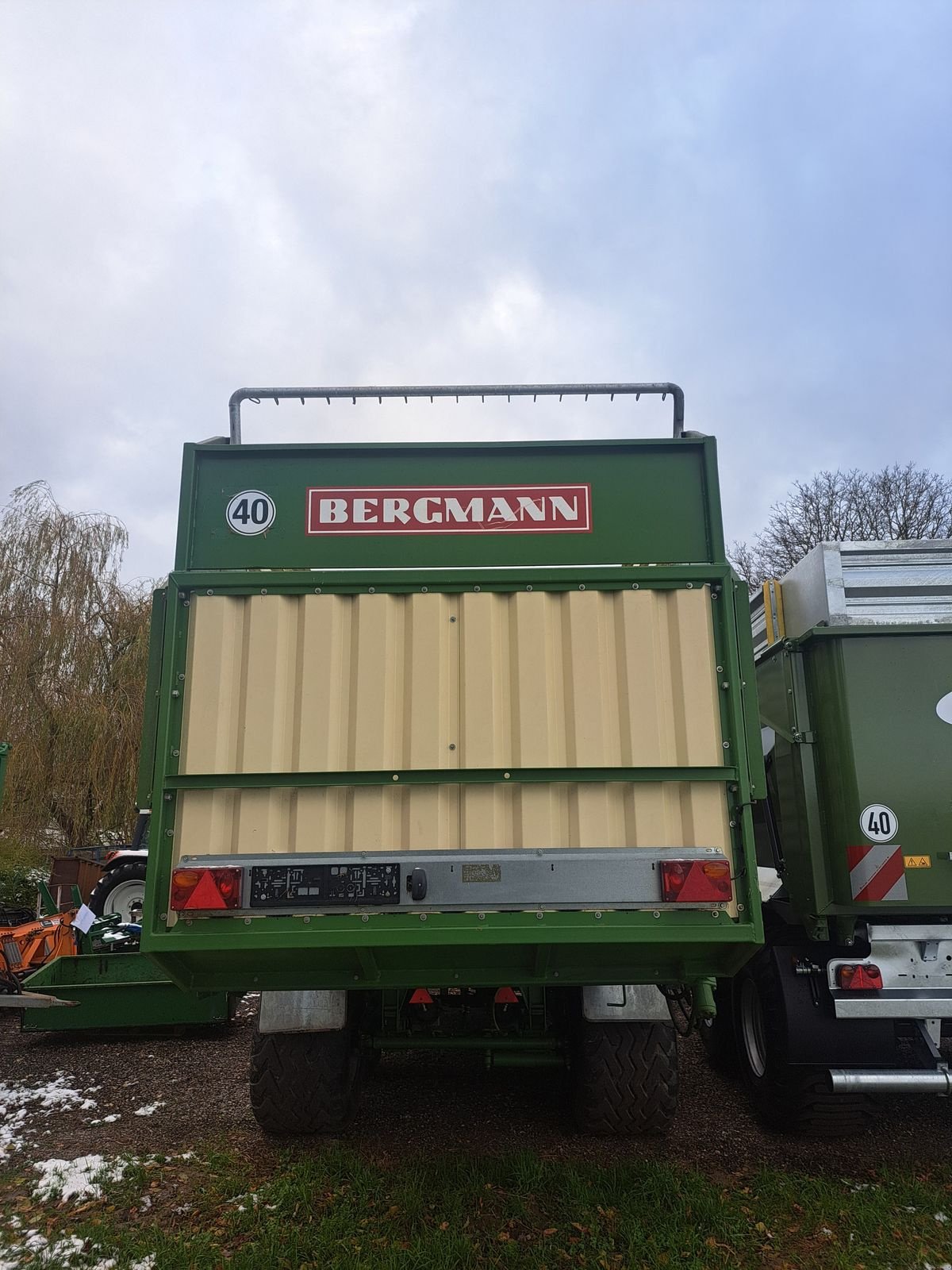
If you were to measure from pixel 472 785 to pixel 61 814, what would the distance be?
45.8 feet

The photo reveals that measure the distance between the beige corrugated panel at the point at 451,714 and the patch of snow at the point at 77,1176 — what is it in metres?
1.93

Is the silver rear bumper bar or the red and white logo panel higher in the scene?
the red and white logo panel

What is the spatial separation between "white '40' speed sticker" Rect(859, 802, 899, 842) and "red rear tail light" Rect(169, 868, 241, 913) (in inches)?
121

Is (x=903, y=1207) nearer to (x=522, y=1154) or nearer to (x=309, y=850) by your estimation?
(x=522, y=1154)

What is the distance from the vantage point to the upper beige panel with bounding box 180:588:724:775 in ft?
11.1

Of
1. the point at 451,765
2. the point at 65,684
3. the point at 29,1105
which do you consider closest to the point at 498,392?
the point at 451,765

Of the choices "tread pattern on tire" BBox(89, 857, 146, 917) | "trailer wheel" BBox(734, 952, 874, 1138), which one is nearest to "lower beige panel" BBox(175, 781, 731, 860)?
"trailer wheel" BBox(734, 952, 874, 1138)

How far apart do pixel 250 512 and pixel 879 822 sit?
3444 millimetres

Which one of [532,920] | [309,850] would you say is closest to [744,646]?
[532,920]

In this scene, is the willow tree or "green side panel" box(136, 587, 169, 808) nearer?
"green side panel" box(136, 587, 169, 808)

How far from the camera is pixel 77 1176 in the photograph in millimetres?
4047

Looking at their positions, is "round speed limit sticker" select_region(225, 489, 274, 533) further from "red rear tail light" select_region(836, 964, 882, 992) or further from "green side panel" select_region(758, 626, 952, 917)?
"red rear tail light" select_region(836, 964, 882, 992)

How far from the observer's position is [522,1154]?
4102 millimetres

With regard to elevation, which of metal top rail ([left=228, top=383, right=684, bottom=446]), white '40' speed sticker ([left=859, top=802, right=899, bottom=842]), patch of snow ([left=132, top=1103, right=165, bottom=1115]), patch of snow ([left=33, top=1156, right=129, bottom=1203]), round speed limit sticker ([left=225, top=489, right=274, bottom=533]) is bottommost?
patch of snow ([left=33, top=1156, right=129, bottom=1203])
